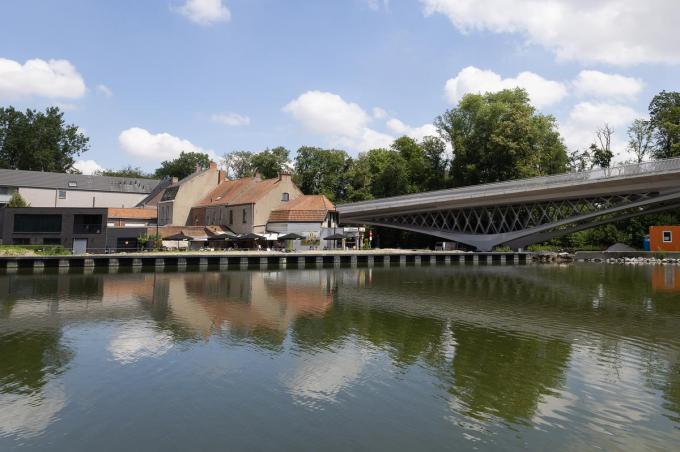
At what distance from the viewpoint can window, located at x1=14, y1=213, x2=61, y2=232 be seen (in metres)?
45.7

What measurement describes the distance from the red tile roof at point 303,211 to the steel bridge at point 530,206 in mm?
5523

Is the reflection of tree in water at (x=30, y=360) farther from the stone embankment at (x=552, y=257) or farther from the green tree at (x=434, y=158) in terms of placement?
the green tree at (x=434, y=158)

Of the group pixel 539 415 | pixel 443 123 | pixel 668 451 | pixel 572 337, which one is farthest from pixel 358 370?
pixel 443 123

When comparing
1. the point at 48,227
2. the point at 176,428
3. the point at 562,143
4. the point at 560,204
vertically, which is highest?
Result: the point at 562,143

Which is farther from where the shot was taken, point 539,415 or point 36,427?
point 539,415

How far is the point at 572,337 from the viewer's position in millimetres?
14547

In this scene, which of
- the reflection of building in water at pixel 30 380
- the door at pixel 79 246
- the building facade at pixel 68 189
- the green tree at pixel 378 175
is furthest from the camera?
the green tree at pixel 378 175

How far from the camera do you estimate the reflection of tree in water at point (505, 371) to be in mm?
8852

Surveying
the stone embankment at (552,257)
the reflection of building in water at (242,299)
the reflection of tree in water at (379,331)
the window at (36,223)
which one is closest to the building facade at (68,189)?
the window at (36,223)

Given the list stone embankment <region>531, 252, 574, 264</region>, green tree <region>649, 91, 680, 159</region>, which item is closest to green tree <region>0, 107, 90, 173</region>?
stone embankment <region>531, 252, 574, 264</region>

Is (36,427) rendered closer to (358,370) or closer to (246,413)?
(246,413)

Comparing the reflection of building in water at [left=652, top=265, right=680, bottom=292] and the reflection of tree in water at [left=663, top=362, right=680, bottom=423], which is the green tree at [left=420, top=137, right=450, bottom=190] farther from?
the reflection of tree in water at [left=663, top=362, right=680, bottom=423]

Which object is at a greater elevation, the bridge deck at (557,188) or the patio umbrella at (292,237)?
the bridge deck at (557,188)

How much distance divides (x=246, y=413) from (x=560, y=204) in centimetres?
4887
